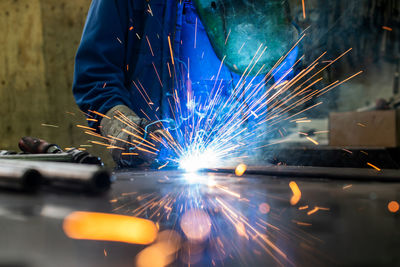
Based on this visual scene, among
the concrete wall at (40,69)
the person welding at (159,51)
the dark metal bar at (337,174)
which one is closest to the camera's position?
the dark metal bar at (337,174)

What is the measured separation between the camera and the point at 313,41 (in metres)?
2.02

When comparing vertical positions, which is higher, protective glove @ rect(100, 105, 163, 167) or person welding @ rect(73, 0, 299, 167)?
person welding @ rect(73, 0, 299, 167)

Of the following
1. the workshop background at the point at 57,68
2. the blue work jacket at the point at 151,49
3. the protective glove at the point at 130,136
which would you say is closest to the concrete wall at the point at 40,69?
the workshop background at the point at 57,68

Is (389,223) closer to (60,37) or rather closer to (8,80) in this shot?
(60,37)

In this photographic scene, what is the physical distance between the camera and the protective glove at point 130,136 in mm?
1280

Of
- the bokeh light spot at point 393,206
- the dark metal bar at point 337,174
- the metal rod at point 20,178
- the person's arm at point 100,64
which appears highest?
the person's arm at point 100,64

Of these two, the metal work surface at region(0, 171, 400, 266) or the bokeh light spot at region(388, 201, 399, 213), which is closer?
the metal work surface at region(0, 171, 400, 266)

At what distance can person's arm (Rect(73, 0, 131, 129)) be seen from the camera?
1673 mm

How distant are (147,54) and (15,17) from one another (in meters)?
2.36

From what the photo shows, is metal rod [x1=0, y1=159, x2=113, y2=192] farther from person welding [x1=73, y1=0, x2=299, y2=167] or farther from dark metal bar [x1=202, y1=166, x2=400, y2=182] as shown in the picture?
person welding [x1=73, y1=0, x2=299, y2=167]

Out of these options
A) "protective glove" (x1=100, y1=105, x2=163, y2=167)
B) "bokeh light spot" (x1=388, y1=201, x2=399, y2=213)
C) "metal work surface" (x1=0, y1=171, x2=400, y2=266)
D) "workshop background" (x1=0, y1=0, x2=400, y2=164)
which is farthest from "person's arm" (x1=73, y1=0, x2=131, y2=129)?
"workshop background" (x1=0, y1=0, x2=400, y2=164)

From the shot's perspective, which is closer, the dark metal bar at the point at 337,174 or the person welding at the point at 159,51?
the dark metal bar at the point at 337,174

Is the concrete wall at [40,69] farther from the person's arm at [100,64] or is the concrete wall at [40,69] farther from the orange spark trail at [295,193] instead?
the orange spark trail at [295,193]

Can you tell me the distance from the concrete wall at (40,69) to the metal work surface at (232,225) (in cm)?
280
